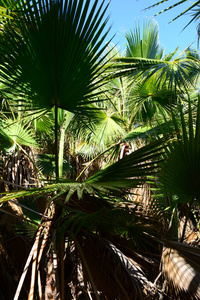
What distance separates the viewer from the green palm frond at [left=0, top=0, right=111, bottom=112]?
4.91 ft

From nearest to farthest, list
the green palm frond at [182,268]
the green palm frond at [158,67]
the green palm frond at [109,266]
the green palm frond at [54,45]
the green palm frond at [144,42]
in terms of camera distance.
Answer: the green palm frond at [182,268] → the green palm frond at [54,45] → the green palm frond at [109,266] → the green palm frond at [158,67] → the green palm frond at [144,42]

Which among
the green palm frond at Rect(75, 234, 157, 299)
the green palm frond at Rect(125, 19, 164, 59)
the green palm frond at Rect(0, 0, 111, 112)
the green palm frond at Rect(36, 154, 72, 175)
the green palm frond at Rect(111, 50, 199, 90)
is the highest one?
the green palm frond at Rect(125, 19, 164, 59)

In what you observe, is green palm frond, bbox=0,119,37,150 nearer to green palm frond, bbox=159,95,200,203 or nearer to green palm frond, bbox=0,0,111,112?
green palm frond, bbox=0,0,111,112

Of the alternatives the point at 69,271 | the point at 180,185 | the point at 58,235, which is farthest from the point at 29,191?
the point at 180,185

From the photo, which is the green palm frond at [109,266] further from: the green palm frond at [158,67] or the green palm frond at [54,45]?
the green palm frond at [158,67]

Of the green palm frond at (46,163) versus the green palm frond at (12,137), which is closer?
the green palm frond at (12,137)

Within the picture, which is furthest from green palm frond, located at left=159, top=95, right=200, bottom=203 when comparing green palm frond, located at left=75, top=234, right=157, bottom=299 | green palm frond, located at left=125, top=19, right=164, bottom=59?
green palm frond, located at left=125, top=19, right=164, bottom=59

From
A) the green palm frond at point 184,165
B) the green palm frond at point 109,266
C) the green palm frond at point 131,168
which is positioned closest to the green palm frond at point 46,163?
the green palm frond at point 109,266

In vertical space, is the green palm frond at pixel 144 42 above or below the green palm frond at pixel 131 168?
above

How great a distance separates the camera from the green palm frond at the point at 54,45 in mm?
1495

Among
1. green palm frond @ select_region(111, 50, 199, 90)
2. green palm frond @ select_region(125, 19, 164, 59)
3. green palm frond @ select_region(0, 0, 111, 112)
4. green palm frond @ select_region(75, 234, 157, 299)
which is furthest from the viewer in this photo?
green palm frond @ select_region(125, 19, 164, 59)

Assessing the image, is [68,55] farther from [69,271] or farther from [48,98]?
[69,271]

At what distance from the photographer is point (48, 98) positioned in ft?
5.59

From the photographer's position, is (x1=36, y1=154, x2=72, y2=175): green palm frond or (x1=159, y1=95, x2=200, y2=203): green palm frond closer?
(x1=159, y1=95, x2=200, y2=203): green palm frond
